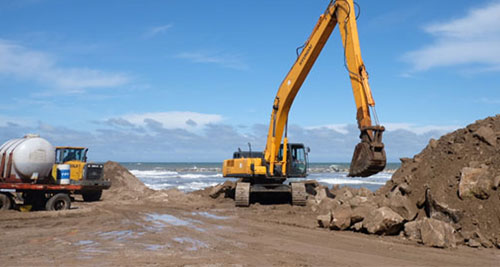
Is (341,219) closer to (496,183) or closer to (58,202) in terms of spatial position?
(496,183)

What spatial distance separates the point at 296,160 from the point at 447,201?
27.3 ft

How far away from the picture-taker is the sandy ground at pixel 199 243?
8475 mm

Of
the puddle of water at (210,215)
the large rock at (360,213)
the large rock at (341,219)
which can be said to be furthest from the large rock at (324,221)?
the puddle of water at (210,215)

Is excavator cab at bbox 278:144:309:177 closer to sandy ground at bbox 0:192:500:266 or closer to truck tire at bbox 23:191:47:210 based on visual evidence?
sandy ground at bbox 0:192:500:266

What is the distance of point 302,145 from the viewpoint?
19.4 metres

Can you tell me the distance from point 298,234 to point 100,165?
12.8 meters

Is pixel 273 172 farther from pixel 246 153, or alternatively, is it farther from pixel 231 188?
pixel 231 188

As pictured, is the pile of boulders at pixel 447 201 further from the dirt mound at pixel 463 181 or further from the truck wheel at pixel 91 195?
the truck wheel at pixel 91 195

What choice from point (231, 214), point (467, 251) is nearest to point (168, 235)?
point (231, 214)

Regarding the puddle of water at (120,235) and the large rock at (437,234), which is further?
the puddle of water at (120,235)

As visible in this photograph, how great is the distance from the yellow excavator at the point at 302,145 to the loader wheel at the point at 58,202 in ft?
22.3

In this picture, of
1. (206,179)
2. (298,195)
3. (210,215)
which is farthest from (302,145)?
(206,179)

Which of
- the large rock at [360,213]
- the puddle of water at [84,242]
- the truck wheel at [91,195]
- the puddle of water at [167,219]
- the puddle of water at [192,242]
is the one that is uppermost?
the large rock at [360,213]

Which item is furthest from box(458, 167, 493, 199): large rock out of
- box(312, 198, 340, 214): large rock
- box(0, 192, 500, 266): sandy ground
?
box(312, 198, 340, 214): large rock
